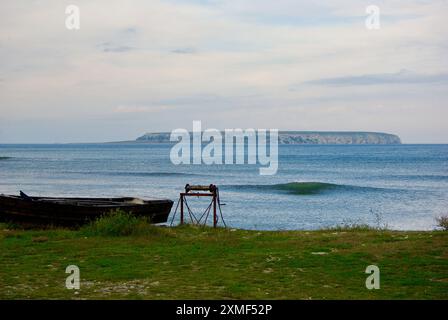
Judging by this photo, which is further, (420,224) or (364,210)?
(364,210)

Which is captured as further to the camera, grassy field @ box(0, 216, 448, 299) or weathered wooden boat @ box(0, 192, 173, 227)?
weathered wooden boat @ box(0, 192, 173, 227)

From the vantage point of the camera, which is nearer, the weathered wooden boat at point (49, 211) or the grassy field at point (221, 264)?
the grassy field at point (221, 264)

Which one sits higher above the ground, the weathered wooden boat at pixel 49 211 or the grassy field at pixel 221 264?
the weathered wooden boat at pixel 49 211

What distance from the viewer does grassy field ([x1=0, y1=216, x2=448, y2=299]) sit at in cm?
925

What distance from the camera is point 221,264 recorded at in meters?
11.6

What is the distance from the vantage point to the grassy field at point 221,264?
9.25m

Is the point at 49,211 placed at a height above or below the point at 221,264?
above

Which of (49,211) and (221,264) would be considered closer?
(221,264)

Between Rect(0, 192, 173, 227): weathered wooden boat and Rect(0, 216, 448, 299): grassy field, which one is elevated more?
Rect(0, 192, 173, 227): weathered wooden boat

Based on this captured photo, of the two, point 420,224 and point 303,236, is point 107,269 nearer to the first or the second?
point 303,236

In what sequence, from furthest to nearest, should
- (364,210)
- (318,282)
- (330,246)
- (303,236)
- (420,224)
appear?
(364,210) < (420,224) < (303,236) < (330,246) < (318,282)
